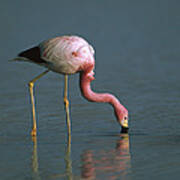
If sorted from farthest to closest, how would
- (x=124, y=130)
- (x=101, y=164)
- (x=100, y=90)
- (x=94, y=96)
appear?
(x=100, y=90) < (x=94, y=96) < (x=124, y=130) < (x=101, y=164)

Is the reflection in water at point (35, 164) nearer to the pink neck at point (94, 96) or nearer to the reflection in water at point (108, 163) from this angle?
the reflection in water at point (108, 163)

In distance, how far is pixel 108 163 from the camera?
6863 mm

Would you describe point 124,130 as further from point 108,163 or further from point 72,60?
point 108,163

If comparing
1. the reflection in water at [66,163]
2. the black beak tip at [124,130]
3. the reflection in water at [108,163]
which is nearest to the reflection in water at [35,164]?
the reflection in water at [66,163]

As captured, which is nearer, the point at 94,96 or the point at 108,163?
the point at 108,163

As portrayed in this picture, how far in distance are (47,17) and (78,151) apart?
1442 cm

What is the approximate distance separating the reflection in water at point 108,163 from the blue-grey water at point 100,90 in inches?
0.4

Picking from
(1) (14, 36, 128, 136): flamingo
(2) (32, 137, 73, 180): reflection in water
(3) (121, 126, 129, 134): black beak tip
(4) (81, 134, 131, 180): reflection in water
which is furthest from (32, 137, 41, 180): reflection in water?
(3) (121, 126, 129, 134): black beak tip

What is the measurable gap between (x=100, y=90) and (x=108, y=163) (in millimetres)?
5362

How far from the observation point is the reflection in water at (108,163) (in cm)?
634

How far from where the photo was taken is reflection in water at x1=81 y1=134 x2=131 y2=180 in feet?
20.8

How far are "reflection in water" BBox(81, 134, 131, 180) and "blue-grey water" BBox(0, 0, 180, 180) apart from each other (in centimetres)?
1

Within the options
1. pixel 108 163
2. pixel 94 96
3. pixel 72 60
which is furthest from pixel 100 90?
pixel 108 163

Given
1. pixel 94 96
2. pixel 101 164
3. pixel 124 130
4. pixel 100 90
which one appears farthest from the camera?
pixel 100 90
